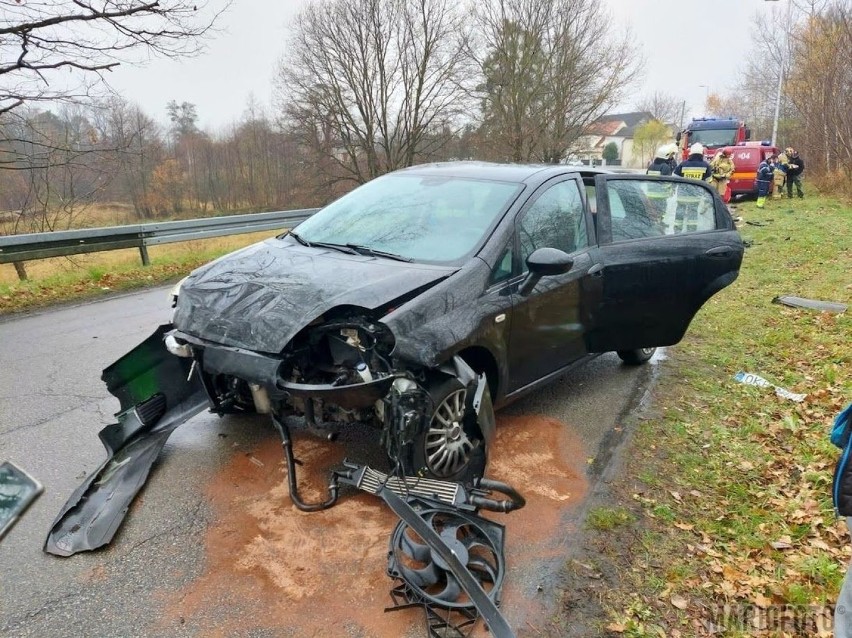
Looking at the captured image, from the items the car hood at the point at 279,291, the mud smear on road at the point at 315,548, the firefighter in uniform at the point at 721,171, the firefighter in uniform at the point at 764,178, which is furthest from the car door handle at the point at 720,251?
the firefighter in uniform at the point at 764,178

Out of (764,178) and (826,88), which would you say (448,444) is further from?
(826,88)

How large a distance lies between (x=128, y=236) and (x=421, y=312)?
812 cm

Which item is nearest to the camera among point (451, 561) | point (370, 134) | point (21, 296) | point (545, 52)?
point (451, 561)

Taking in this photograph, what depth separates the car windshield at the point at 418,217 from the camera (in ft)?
12.5

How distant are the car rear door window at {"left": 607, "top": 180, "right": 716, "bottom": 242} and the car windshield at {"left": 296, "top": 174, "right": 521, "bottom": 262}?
1.18m

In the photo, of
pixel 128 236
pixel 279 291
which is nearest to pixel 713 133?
pixel 128 236

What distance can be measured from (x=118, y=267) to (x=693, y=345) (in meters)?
8.77

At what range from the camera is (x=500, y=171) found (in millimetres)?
4473

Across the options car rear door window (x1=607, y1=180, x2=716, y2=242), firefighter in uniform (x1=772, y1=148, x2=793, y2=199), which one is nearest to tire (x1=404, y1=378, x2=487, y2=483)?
car rear door window (x1=607, y1=180, x2=716, y2=242)

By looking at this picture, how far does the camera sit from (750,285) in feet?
30.0

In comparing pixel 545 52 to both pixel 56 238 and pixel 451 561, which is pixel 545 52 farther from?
pixel 451 561

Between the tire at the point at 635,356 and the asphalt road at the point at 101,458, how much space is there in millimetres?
97

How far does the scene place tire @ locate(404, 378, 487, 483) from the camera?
3.21 meters

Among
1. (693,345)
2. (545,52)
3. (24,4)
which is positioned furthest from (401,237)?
(545,52)
